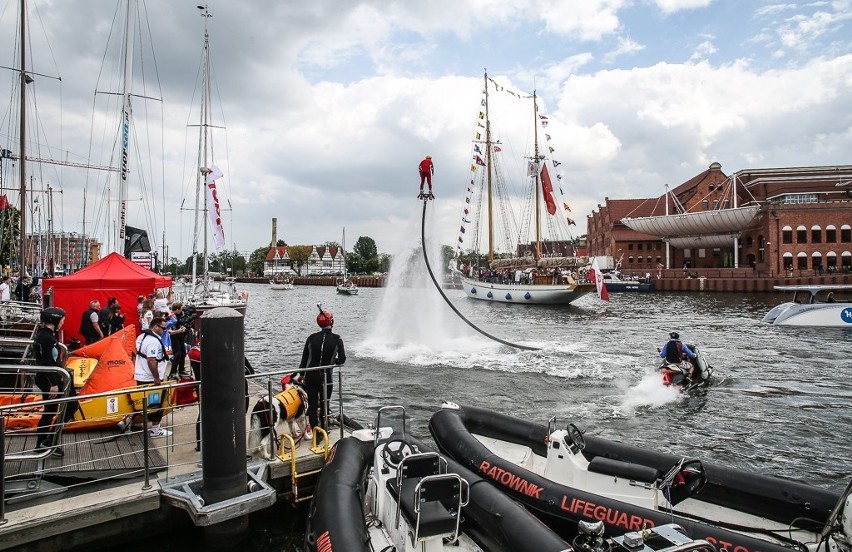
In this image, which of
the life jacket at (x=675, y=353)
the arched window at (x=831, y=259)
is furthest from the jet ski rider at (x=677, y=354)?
the arched window at (x=831, y=259)

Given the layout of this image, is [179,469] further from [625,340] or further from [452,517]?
[625,340]

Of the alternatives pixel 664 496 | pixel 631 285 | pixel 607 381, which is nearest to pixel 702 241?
pixel 631 285

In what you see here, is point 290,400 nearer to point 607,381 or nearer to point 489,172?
point 607,381

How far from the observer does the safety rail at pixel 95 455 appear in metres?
6.07

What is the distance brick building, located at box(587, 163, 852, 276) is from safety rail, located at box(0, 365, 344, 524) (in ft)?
256

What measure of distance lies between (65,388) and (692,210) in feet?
330

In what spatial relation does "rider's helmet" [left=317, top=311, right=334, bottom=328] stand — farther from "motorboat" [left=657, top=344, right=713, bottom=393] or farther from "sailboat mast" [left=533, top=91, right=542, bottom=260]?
"sailboat mast" [left=533, top=91, right=542, bottom=260]

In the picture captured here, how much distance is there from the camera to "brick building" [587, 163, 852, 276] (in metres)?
69.5

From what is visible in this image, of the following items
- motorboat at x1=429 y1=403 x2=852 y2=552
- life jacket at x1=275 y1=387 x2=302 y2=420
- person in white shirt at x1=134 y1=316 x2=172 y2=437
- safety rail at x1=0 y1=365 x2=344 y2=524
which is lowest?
motorboat at x1=429 y1=403 x2=852 y2=552

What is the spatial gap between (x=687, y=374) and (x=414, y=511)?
14.0m

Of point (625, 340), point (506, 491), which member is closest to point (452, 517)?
point (506, 491)

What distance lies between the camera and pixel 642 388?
16516mm

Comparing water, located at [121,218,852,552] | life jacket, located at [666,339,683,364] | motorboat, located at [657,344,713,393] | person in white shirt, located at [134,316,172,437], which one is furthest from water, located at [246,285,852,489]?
person in white shirt, located at [134,316,172,437]

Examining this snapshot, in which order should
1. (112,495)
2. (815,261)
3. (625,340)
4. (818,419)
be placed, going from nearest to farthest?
(112,495), (818,419), (625,340), (815,261)
